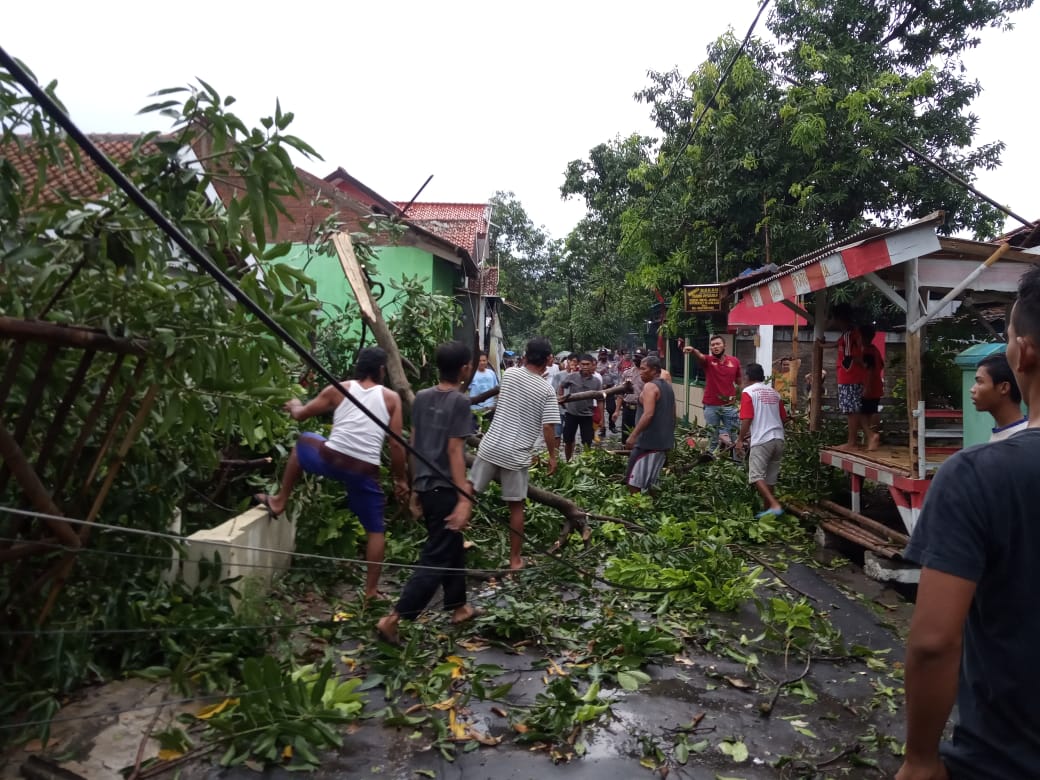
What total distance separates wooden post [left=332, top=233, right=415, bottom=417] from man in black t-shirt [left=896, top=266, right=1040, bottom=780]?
18.4ft

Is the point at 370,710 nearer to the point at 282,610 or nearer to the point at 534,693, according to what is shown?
the point at 534,693

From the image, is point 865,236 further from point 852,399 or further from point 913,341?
point 852,399

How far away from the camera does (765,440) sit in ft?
27.2

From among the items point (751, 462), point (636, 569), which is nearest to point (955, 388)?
point (751, 462)

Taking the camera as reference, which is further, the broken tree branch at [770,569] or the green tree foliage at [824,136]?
the green tree foliage at [824,136]

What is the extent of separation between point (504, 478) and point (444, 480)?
4.81 feet

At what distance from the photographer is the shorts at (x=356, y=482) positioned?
5246 millimetres

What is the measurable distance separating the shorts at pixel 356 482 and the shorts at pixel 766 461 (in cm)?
450

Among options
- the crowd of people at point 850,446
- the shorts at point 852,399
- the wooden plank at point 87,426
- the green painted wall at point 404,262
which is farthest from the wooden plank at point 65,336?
the green painted wall at point 404,262

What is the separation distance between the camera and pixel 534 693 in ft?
13.9

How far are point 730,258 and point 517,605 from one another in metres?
12.7

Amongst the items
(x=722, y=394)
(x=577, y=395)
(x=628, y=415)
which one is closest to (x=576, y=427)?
(x=722, y=394)

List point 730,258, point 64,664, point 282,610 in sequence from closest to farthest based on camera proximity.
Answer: point 64,664 → point 282,610 → point 730,258

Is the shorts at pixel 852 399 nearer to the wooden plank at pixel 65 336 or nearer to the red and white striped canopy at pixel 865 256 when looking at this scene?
the red and white striped canopy at pixel 865 256
